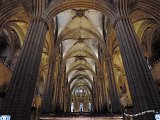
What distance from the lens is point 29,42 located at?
12.5m

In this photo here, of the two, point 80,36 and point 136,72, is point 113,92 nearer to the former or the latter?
point 136,72

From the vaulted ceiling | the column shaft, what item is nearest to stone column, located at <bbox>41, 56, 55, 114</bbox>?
the vaulted ceiling

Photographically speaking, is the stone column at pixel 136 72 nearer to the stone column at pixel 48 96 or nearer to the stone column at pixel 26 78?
the stone column at pixel 26 78

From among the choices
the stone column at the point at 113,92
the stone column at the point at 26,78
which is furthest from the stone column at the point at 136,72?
the stone column at the point at 113,92

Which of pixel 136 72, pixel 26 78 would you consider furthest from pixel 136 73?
pixel 26 78

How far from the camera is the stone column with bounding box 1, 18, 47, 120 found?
31.6ft

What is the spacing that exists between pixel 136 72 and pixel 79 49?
1853 cm

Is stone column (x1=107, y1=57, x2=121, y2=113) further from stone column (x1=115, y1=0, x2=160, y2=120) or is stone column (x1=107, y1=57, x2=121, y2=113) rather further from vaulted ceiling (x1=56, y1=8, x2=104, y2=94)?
stone column (x1=115, y1=0, x2=160, y2=120)

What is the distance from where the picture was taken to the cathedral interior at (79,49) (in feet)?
34.3

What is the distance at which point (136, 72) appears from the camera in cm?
1116

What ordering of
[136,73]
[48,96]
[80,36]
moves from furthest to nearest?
[80,36]
[48,96]
[136,73]

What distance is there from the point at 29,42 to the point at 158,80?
12152 millimetres

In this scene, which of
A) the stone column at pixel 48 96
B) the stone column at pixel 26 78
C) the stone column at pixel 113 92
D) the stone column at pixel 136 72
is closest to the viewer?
the stone column at pixel 26 78

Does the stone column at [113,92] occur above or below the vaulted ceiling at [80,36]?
below
